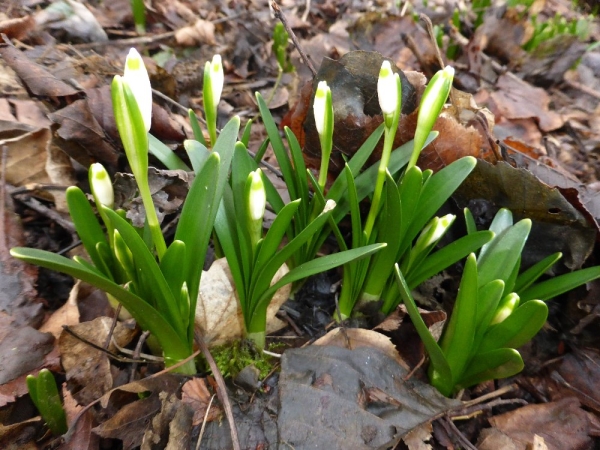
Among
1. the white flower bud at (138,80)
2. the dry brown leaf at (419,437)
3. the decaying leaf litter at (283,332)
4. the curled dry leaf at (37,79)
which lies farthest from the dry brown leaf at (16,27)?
the dry brown leaf at (419,437)

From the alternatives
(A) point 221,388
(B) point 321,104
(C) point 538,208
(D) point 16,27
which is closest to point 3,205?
(A) point 221,388

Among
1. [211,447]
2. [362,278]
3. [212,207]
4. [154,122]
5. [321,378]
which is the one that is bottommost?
[211,447]

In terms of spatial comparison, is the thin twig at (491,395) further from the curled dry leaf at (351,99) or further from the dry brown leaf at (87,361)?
the dry brown leaf at (87,361)

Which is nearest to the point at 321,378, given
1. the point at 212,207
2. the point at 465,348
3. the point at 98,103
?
the point at 465,348

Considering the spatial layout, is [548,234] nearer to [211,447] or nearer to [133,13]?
[211,447]

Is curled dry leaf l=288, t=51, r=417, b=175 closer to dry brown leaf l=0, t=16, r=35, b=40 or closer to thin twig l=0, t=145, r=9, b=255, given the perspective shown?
thin twig l=0, t=145, r=9, b=255

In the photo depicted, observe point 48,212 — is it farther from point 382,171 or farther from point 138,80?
point 382,171
